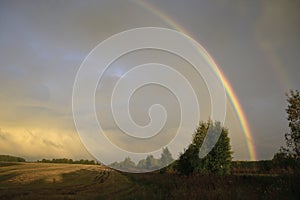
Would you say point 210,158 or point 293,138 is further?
point 210,158

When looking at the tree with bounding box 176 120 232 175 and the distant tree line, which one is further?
the tree with bounding box 176 120 232 175

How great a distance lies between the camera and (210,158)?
28.7m

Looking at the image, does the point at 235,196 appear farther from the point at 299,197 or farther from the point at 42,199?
the point at 42,199

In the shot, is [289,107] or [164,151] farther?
[164,151]

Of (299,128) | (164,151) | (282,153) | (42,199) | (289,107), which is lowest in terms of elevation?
(42,199)

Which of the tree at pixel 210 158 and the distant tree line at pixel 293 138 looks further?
the tree at pixel 210 158

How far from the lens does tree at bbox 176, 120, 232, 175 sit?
28547 millimetres

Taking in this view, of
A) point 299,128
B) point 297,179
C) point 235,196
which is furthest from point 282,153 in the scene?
point 235,196

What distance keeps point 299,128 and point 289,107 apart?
70.1 inches

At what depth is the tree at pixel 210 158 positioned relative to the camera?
2855cm

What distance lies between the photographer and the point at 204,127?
32.4m

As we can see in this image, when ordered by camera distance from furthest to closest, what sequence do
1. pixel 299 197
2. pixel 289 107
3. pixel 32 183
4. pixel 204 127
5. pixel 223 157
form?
pixel 204 127, pixel 223 157, pixel 32 183, pixel 289 107, pixel 299 197

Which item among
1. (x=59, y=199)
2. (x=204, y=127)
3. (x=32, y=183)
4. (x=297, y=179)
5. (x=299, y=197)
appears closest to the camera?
(x=299, y=197)

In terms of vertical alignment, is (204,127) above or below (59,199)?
above
